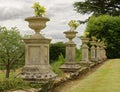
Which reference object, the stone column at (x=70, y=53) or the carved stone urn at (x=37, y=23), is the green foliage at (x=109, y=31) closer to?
the stone column at (x=70, y=53)

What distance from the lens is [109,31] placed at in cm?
4806

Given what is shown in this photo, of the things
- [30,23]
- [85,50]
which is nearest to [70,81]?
[30,23]

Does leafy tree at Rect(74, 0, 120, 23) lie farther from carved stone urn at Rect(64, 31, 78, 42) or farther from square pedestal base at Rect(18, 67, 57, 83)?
square pedestal base at Rect(18, 67, 57, 83)

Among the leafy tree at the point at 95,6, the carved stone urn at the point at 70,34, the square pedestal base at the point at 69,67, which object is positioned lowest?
the square pedestal base at the point at 69,67

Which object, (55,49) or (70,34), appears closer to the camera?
(70,34)

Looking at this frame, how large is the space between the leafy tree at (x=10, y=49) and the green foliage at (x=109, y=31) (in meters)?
13.4

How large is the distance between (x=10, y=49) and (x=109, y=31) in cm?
1628

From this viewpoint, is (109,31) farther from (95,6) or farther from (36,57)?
(36,57)

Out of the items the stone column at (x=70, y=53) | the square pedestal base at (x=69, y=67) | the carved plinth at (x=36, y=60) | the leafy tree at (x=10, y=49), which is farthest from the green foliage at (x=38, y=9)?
the leafy tree at (x=10, y=49)

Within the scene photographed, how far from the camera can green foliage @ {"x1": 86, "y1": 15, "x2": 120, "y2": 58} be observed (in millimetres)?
48156

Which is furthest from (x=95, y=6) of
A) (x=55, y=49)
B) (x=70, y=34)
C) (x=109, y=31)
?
(x=70, y=34)

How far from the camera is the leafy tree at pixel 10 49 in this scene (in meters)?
35.1

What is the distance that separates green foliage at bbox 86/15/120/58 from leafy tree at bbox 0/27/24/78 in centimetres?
1339

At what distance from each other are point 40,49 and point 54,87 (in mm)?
1432
